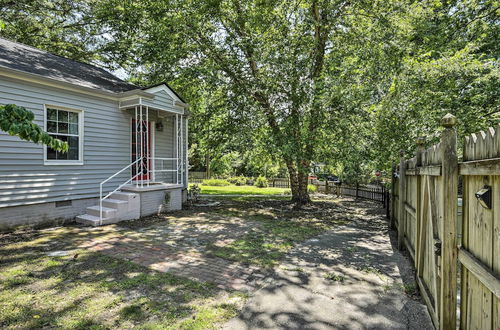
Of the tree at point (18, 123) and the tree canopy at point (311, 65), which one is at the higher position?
the tree canopy at point (311, 65)

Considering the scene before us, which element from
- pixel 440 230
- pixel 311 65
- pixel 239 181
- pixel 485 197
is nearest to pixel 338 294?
pixel 440 230

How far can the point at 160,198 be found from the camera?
9047 mm

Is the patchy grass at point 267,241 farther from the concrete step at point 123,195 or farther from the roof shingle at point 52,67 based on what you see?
the roof shingle at point 52,67

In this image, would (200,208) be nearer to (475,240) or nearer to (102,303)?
(102,303)

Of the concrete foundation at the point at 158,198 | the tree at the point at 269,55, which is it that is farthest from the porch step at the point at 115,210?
the tree at the point at 269,55

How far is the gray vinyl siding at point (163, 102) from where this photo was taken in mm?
8668

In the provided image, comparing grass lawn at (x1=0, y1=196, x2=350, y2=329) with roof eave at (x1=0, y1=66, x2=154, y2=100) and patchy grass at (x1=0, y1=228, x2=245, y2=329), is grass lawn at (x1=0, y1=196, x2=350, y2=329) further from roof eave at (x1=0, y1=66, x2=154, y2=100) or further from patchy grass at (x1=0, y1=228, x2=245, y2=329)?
roof eave at (x1=0, y1=66, x2=154, y2=100)

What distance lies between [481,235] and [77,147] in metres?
8.80

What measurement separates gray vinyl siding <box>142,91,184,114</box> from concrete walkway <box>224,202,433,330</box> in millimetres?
6283

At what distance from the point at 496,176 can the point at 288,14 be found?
428 inches

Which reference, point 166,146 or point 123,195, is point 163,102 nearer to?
point 166,146

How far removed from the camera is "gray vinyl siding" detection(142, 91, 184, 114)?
8668mm

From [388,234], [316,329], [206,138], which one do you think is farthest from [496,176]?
[206,138]

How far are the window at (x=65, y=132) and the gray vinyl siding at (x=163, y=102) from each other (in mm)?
1940
